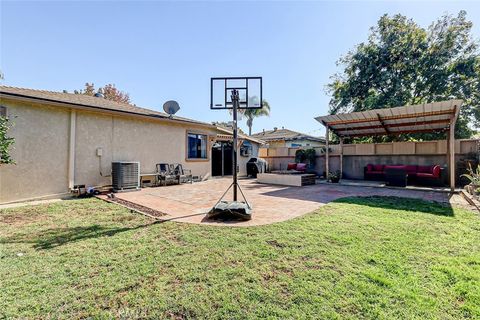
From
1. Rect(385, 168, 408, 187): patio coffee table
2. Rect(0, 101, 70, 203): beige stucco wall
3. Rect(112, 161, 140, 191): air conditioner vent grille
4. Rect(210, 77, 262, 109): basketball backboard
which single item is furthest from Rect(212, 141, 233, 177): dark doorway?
Rect(385, 168, 408, 187): patio coffee table

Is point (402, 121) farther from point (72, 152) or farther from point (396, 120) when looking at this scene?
point (72, 152)

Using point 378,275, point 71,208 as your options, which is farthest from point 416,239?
point 71,208

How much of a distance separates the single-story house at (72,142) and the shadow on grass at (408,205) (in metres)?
8.28

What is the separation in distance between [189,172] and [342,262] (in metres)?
9.96

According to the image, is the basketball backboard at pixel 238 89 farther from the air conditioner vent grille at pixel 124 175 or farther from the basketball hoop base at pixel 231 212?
the air conditioner vent grille at pixel 124 175

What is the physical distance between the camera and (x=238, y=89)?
19.5 ft

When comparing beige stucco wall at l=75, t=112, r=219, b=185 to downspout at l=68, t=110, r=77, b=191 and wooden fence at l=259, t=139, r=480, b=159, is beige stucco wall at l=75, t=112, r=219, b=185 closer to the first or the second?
downspout at l=68, t=110, r=77, b=191

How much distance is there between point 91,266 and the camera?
9.23ft

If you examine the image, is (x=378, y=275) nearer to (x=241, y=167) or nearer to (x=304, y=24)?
(x=304, y=24)

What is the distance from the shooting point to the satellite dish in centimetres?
1122

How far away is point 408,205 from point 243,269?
230 inches

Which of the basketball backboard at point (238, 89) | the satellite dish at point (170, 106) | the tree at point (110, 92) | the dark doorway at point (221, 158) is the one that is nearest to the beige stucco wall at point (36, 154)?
the satellite dish at point (170, 106)

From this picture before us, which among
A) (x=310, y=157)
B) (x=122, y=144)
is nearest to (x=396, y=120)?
(x=310, y=157)

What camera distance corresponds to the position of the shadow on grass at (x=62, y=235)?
141 inches
